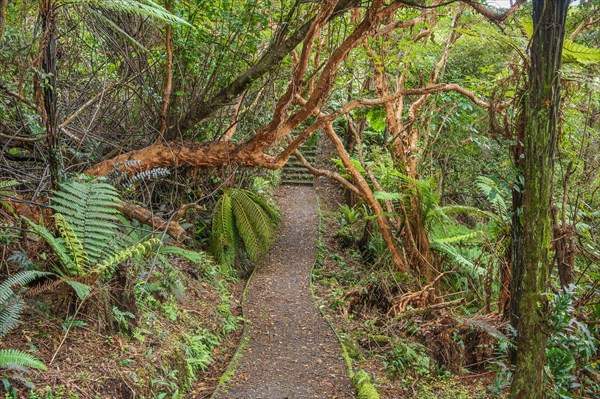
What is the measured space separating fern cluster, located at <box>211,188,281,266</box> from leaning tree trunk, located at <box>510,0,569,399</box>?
4.97 m

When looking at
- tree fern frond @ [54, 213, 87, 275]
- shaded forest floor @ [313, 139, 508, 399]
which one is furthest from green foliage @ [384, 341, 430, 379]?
tree fern frond @ [54, 213, 87, 275]

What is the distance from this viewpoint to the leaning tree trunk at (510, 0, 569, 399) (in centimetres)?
306

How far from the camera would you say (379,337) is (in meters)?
6.02

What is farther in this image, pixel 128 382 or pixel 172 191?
pixel 172 191

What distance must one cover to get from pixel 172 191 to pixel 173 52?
6.52 ft

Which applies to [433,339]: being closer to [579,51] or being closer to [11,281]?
[579,51]

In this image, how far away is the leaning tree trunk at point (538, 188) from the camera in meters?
3.06

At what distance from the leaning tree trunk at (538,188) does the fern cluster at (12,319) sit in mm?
3004

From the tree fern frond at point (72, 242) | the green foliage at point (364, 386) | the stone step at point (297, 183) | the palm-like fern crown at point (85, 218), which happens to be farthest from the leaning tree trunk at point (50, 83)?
the stone step at point (297, 183)

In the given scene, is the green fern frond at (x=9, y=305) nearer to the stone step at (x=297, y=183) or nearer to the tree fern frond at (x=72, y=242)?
the tree fern frond at (x=72, y=242)

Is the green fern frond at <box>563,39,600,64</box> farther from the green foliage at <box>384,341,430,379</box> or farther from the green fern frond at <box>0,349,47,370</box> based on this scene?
the green fern frond at <box>0,349,47,370</box>

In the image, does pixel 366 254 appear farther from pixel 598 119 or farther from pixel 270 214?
pixel 598 119

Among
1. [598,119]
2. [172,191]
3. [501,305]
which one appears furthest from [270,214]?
[598,119]

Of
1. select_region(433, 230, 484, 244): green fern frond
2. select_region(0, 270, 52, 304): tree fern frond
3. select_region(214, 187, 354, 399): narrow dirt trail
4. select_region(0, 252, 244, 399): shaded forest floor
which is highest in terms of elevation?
select_region(0, 270, 52, 304): tree fern frond
